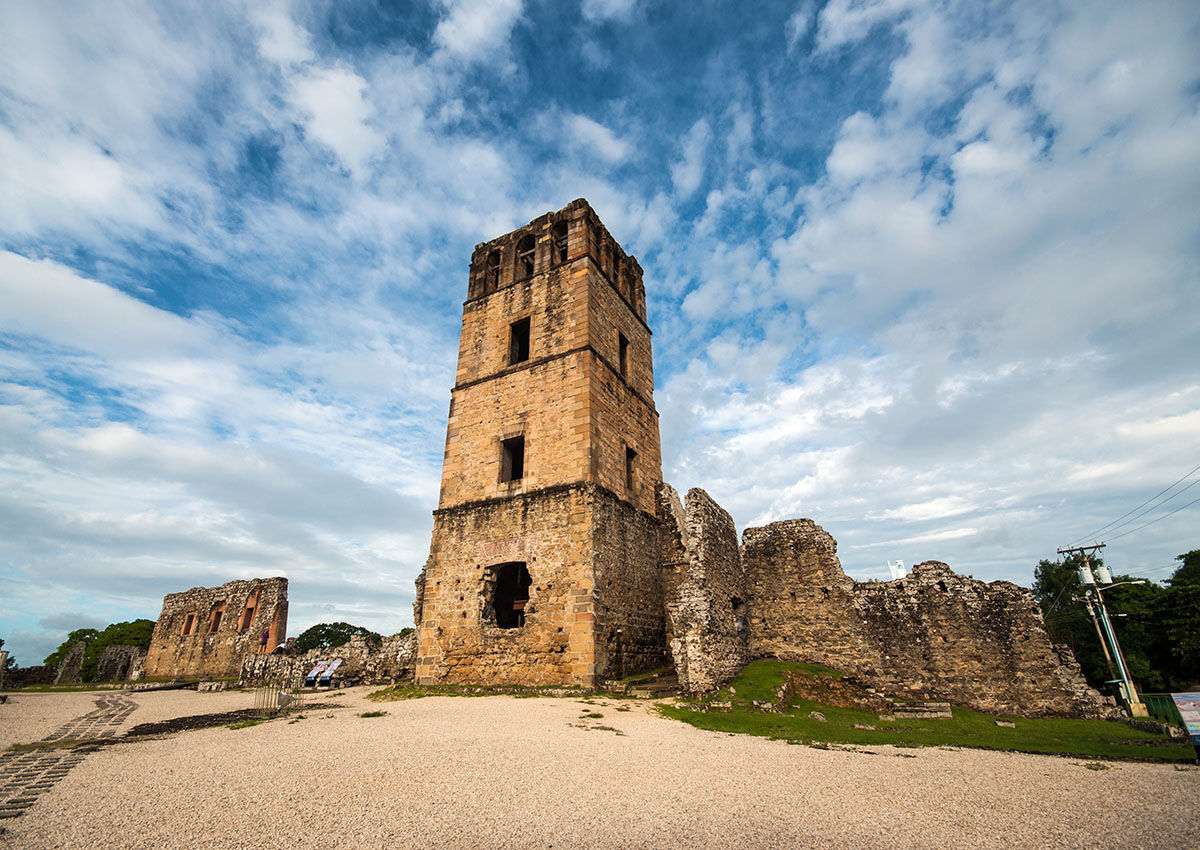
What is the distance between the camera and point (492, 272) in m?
18.8

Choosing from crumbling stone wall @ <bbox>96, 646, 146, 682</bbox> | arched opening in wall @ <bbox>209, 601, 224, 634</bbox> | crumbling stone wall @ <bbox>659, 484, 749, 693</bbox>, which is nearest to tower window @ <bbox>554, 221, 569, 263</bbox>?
crumbling stone wall @ <bbox>659, 484, 749, 693</bbox>

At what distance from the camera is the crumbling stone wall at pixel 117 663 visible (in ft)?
93.4

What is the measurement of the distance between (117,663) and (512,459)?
29912 mm

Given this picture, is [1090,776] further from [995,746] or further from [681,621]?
[681,621]

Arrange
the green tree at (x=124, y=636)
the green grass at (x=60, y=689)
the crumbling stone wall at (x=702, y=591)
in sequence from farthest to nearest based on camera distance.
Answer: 1. the green tree at (x=124, y=636)
2. the green grass at (x=60, y=689)
3. the crumbling stone wall at (x=702, y=591)

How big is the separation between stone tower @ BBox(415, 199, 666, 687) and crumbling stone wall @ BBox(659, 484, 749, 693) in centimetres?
98

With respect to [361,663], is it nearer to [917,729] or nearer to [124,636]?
[917,729]

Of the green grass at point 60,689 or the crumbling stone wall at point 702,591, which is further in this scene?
the green grass at point 60,689

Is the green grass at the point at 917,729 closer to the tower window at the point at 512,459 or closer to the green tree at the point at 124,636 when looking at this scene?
the tower window at the point at 512,459

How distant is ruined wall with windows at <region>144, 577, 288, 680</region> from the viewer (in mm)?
23453

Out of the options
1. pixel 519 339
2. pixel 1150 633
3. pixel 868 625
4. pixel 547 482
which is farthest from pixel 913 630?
pixel 1150 633

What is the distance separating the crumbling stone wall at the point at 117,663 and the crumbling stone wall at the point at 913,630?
33.4 m

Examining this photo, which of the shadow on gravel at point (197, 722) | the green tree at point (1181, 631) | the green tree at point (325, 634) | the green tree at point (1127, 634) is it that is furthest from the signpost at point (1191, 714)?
the green tree at point (325, 634)

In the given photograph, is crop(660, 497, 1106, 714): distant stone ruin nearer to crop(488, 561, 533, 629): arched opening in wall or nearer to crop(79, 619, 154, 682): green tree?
crop(488, 561, 533, 629): arched opening in wall
